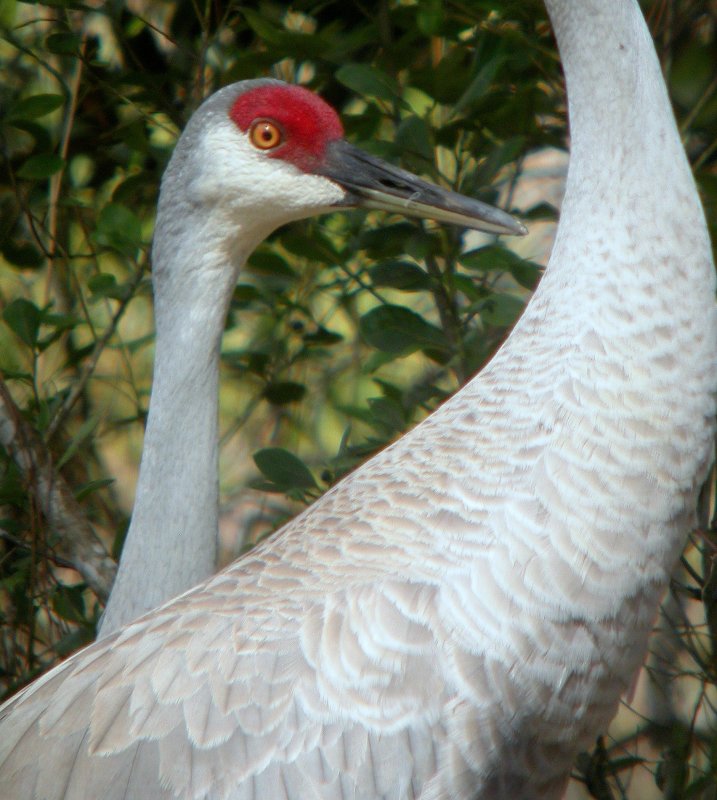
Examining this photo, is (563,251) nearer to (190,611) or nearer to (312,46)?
(190,611)

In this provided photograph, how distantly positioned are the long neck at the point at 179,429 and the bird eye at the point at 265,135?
17cm

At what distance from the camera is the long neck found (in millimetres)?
1954

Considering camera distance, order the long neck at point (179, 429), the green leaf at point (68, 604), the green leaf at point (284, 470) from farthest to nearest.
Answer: the green leaf at point (68, 604), the green leaf at point (284, 470), the long neck at point (179, 429)

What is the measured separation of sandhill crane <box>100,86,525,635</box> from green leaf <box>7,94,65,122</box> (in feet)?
0.92

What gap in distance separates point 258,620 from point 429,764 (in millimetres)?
269

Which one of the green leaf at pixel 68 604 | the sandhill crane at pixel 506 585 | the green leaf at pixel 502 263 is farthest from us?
the green leaf at pixel 68 604

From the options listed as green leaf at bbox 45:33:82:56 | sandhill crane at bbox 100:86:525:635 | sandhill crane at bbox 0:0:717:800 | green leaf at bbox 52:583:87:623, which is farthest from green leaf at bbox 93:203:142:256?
sandhill crane at bbox 0:0:717:800

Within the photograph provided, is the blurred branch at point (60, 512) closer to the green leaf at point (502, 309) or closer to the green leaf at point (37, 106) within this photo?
the green leaf at point (37, 106)

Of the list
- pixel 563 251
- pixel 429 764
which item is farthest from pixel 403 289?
pixel 429 764

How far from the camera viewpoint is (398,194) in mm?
2070

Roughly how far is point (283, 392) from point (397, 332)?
2.07 feet

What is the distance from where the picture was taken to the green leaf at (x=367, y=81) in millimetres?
2073

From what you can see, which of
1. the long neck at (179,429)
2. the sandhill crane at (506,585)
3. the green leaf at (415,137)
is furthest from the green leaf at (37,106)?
the sandhill crane at (506,585)

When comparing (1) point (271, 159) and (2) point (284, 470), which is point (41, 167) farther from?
(2) point (284, 470)
